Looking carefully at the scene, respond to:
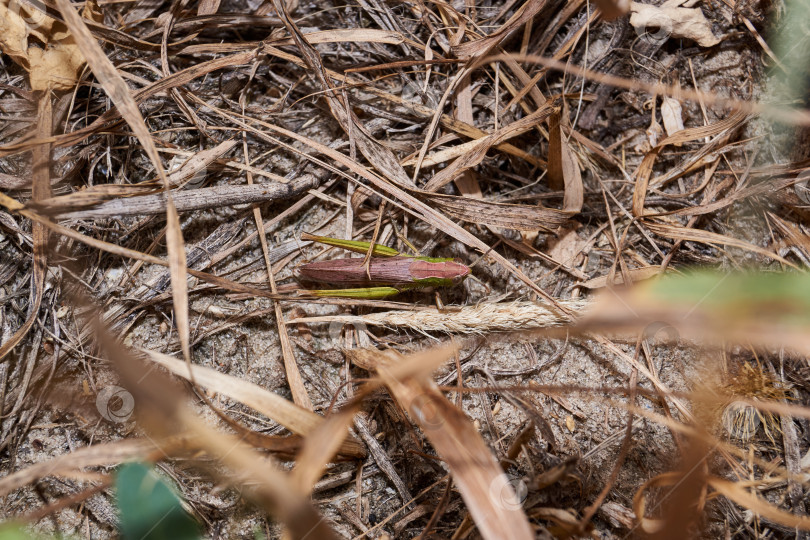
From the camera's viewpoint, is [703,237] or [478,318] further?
[703,237]

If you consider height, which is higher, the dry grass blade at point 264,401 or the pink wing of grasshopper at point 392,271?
the pink wing of grasshopper at point 392,271

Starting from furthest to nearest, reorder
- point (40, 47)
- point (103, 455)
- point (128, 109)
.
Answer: point (40, 47) → point (128, 109) → point (103, 455)

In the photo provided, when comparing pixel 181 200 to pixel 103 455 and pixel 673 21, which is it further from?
pixel 673 21

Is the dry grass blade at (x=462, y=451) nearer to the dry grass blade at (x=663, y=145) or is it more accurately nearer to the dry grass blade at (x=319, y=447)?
the dry grass blade at (x=319, y=447)

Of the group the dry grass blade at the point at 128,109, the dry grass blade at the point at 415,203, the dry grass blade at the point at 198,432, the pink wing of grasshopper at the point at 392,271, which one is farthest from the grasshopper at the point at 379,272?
the dry grass blade at the point at 198,432

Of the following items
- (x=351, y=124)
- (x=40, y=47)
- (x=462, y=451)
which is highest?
(x=40, y=47)

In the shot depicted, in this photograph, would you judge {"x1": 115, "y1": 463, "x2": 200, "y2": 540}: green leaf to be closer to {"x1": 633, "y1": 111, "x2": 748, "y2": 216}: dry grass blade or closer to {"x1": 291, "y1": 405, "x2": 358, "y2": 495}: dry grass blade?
{"x1": 291, "y1": 405, "x2": 358, "y2": 495}: dry grass blade

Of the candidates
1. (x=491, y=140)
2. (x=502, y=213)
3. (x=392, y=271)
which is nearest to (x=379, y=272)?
(x=392, y=271)

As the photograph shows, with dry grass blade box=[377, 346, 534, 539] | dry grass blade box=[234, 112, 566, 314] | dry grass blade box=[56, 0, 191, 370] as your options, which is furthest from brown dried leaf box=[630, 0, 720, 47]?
dry grass blade box=[56, 0, 191, 370]
